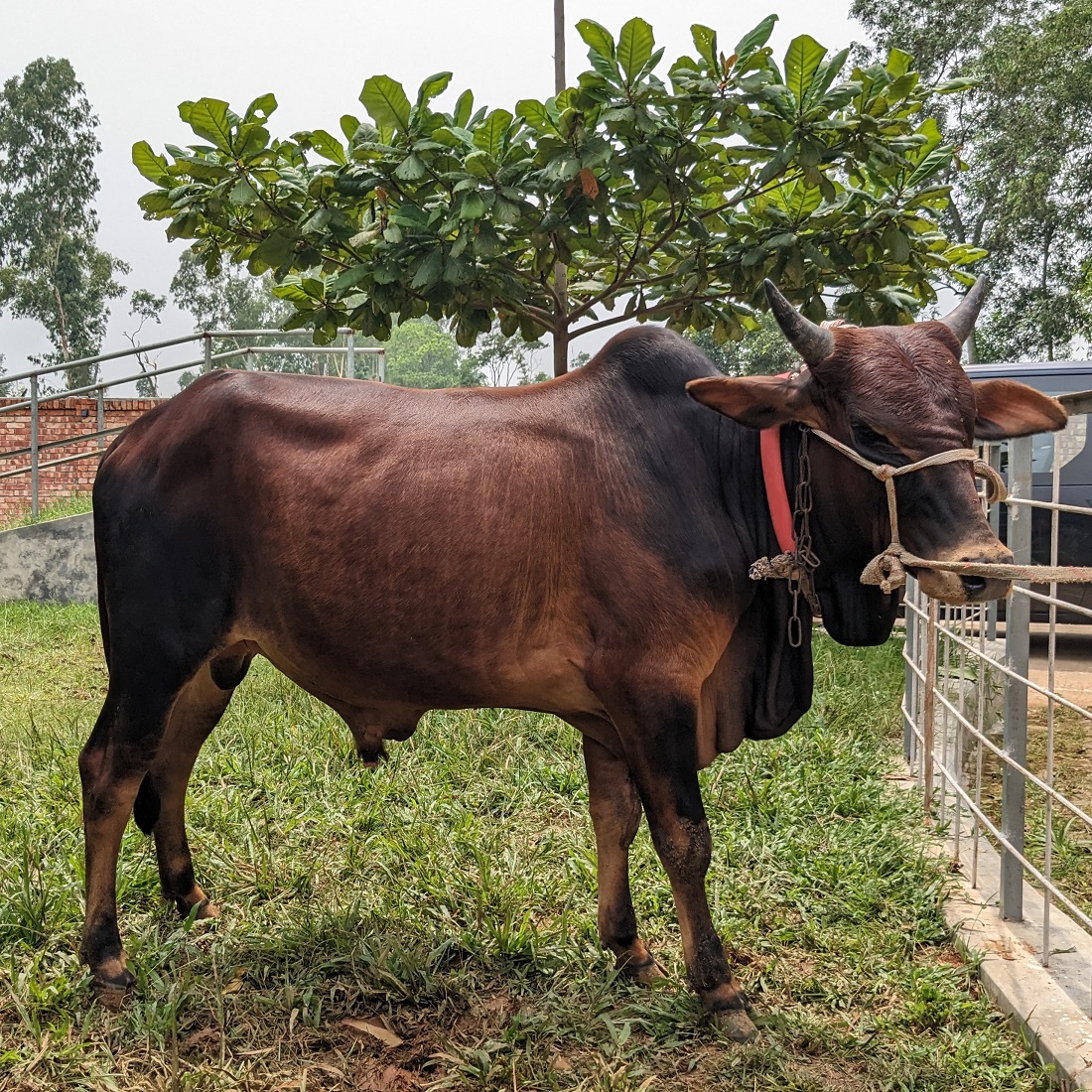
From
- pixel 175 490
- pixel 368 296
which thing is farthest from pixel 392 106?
pixel 175 490

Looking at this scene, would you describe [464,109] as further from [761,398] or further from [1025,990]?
[1025,990]

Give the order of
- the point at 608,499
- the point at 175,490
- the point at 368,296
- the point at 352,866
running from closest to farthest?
1. the point at 608,499
2. the point at 175,490
3. the point at 352,866
4. the point at 368,296

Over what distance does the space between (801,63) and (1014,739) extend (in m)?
2.40

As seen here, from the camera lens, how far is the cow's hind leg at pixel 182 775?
330 cm

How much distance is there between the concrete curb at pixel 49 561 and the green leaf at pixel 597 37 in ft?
25.4

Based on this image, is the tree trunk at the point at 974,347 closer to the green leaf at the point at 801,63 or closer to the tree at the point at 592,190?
the tree at the point at 592,190

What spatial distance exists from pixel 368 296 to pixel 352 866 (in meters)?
2.30

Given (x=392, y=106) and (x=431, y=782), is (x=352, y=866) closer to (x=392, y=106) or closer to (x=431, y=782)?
(x=431, y=782)

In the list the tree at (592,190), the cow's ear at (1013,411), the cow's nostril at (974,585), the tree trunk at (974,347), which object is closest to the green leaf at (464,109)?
the tree at (592,190)

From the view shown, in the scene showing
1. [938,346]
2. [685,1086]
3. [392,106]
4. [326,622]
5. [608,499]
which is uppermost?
[392,106]

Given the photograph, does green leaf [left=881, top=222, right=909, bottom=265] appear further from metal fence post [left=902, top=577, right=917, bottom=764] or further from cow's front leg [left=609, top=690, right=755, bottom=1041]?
cow's front leg [left=609, top=690, right=755, bottom=1041]

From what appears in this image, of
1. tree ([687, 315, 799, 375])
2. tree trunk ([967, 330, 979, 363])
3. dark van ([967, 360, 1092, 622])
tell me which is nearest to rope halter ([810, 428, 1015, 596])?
dark van ([967, 360, 1092, 622])

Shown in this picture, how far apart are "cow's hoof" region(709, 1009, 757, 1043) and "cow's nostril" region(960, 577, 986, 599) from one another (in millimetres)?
1273

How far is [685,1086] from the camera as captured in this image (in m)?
2.53
